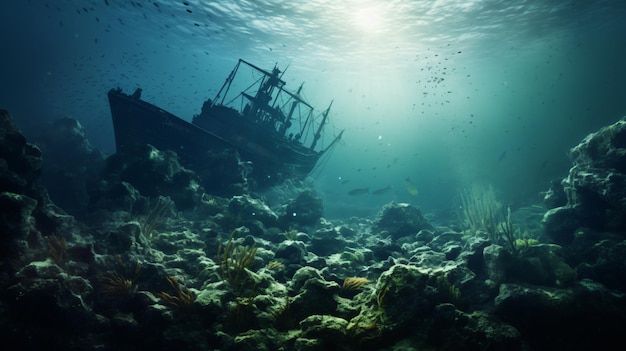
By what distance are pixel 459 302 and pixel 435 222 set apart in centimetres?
2203

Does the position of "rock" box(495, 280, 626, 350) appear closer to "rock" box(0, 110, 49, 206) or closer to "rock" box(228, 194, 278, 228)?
"rock" box(228, 194, 278, 228)

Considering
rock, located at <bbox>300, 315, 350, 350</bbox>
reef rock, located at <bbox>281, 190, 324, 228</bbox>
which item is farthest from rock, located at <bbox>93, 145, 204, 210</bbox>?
rock, located at <bbox>300, 315, 350, 350</bbox>

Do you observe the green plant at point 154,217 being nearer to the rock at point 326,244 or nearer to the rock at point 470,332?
the rock at point 326,244

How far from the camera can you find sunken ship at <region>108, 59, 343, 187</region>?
1503 cm

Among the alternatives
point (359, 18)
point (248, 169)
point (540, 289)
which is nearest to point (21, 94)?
point (248, 169)

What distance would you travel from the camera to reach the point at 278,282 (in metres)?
6.25

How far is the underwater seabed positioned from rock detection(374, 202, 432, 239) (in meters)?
4.45

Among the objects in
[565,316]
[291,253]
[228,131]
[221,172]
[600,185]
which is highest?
[228,131]

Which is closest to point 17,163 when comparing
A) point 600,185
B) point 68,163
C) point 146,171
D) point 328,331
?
point 146,171

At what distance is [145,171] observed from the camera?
12.3m

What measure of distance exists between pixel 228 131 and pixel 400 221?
43.2 ft

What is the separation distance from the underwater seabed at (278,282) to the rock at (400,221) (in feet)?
14.6

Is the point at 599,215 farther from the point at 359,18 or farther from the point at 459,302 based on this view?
the point at 359,18

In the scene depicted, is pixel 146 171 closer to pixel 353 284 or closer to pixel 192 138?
pixel 192 138
